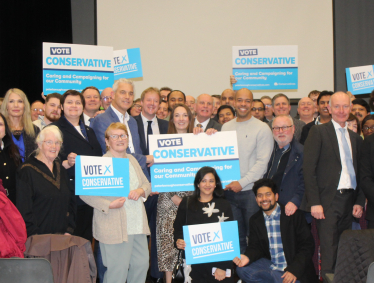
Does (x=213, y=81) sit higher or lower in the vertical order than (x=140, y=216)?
higher

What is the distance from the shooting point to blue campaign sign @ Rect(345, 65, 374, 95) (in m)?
5.88

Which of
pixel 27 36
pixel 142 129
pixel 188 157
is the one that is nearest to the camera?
pixel 188 157

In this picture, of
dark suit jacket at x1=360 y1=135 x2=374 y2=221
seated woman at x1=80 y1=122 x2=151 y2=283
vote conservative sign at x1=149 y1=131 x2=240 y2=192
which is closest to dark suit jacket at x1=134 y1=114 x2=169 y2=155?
vote conservative sign at x1=149 y1=131 x2=240 y2=192

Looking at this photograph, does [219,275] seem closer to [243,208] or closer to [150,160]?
[243,208]

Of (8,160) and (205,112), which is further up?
(205,112)

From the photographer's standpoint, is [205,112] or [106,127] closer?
[106,127]

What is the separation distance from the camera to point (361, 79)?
5941mm

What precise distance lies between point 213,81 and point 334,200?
4.83 meters

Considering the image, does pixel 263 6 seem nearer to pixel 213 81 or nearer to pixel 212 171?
pixel 213 81

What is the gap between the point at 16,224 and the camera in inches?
106

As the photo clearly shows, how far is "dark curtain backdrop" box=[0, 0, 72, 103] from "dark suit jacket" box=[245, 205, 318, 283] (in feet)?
16.0

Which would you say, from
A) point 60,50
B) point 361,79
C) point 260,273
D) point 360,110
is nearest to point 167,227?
point 260,273

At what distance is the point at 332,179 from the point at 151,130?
201cm

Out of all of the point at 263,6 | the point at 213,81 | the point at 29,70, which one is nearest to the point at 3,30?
the point at 29,70
